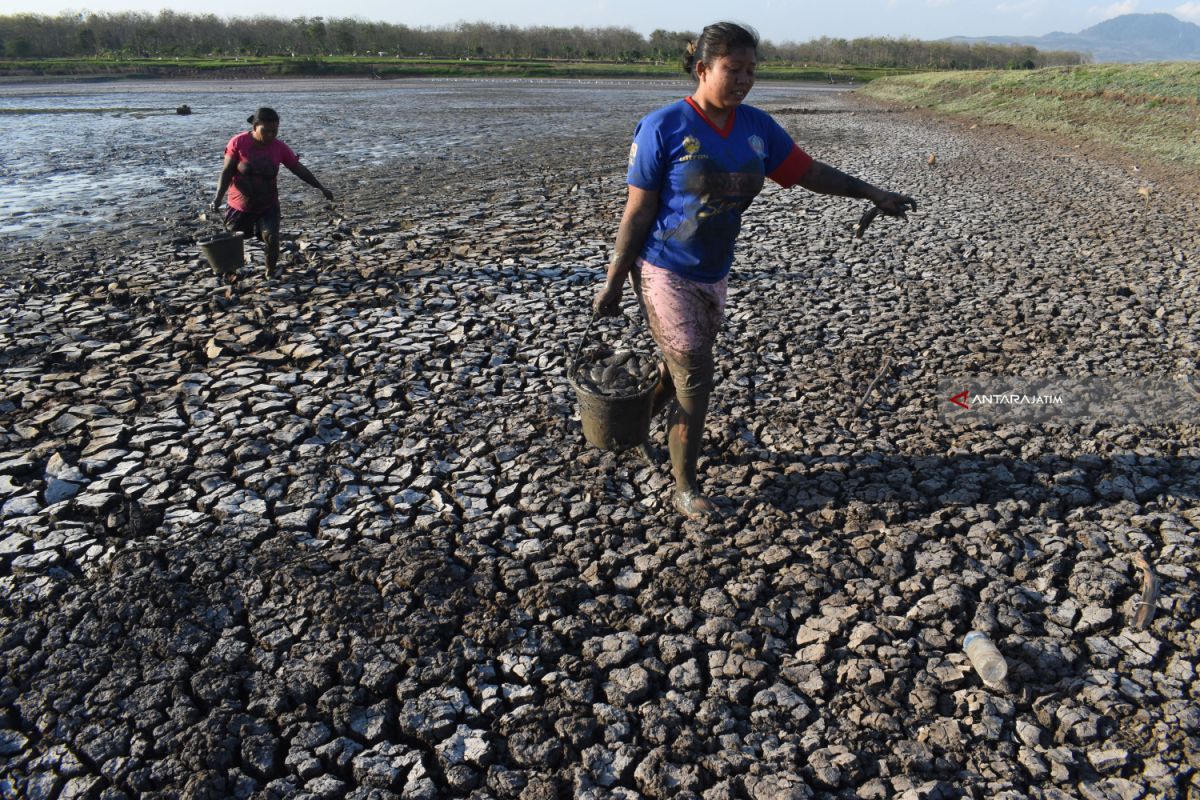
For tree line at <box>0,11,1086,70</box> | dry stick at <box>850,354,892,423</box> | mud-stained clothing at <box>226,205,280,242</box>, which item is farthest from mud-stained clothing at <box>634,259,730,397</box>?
tree line at <box>0,11,1086,70</box>

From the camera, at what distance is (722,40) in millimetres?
3107

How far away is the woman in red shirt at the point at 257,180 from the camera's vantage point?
7262 mm

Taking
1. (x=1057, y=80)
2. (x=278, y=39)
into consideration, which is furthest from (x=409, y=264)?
(x=278, y=39)

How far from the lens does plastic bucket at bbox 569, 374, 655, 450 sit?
4082 millimetres

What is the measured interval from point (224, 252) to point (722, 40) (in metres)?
5.55

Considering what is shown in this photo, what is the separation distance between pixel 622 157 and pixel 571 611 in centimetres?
1395

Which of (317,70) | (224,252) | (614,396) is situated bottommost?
(614,396)

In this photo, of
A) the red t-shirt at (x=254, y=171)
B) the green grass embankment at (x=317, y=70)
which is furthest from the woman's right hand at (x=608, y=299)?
the green grass embankment at (x=317, y=70)

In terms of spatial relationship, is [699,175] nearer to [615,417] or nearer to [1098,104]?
[615,417]

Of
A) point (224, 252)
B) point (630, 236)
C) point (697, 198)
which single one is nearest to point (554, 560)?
point (630, 236)

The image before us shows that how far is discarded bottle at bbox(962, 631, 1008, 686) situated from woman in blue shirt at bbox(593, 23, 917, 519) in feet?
4.17

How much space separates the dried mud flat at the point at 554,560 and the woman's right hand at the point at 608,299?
0.96 metres

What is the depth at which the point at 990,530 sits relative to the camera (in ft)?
12.1

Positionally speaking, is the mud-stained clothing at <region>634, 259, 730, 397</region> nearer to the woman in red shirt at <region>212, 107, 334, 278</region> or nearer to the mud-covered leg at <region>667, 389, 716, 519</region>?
the mud-covered leg at <region>667, 389, 716, 519</region>
